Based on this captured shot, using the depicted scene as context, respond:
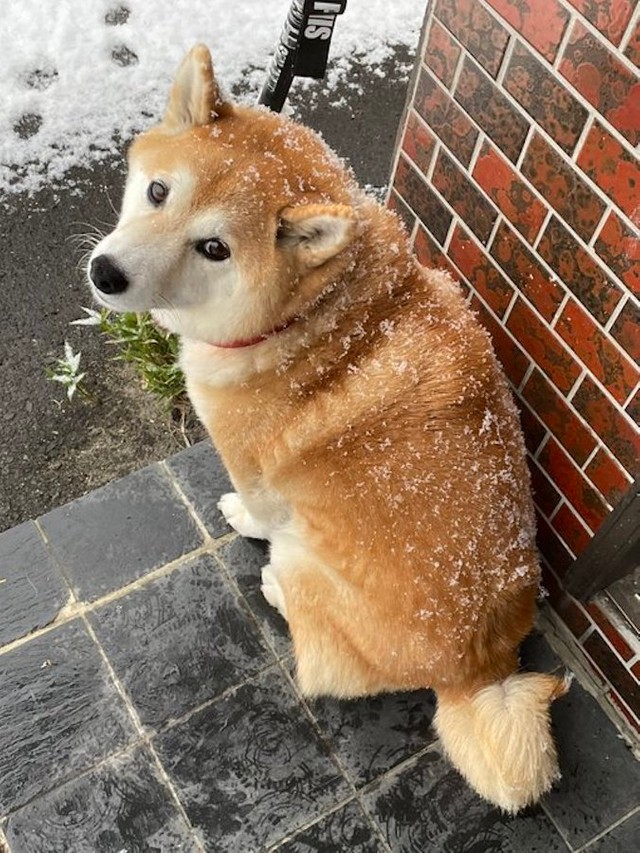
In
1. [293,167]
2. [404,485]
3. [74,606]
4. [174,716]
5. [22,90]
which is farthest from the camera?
[22,90]

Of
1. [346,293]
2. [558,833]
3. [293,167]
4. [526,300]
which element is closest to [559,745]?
[558,833]

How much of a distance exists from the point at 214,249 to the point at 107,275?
245 mm

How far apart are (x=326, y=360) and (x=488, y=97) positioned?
78 centimetres

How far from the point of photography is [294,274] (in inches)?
66.5

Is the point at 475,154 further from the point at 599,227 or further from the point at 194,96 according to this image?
the point at 194,96

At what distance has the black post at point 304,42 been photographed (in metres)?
2.02

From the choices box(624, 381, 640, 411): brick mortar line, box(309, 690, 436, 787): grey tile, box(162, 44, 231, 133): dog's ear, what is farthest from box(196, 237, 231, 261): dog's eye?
box(309, 690, 436, 787): grey tile

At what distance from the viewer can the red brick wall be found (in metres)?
1.69

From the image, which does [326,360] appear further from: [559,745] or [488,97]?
[559,745]

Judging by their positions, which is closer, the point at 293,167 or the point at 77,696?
the point at 293,167

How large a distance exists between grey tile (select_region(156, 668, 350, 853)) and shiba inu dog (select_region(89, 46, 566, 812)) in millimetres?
248

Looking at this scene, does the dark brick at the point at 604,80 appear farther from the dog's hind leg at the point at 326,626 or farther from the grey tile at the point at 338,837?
the grey tile at the point at 338,837

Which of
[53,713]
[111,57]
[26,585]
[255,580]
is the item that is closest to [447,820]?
[255,580]

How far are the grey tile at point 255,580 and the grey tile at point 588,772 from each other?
81cm
